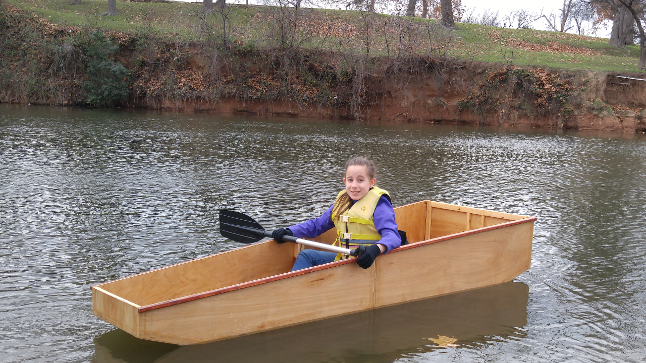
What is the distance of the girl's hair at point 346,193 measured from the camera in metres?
6.04

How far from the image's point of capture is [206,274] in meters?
5.91

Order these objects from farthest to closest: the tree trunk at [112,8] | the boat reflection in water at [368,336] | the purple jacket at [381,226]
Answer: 1. the tree trunk at [112,8]
2. the purple jacket at [381,226]
3. the boat reflection in water at [368,336]

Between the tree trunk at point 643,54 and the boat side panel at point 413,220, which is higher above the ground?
the tree trunk at point 643,54

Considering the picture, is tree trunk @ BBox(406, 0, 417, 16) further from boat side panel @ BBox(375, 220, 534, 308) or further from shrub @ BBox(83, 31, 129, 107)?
boat side panel @ BBox(375, 220, 534, 308)

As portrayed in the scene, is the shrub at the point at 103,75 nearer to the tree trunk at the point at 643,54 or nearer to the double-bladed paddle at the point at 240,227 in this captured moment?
the double-bladed paddle at the point at 240,227

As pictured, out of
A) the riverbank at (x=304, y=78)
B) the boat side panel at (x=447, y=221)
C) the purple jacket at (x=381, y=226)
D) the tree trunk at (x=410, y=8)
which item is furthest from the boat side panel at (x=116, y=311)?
the tree trunk at (x=410, y=8)

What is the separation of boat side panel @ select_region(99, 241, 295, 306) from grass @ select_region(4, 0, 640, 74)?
72.6 ft

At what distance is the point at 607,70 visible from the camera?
27.5 meters

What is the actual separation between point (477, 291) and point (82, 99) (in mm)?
23956

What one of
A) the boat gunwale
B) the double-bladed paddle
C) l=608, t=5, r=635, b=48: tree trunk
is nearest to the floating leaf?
the boat gunwale

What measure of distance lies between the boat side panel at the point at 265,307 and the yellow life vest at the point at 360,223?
0.44 m

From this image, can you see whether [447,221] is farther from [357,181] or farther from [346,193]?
[357,181]

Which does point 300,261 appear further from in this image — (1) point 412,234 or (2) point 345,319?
(1) point 412,234

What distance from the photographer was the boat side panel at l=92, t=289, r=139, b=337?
15.1 ft
